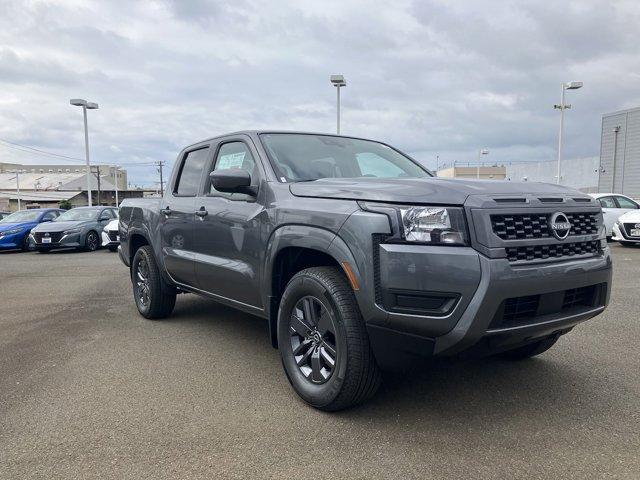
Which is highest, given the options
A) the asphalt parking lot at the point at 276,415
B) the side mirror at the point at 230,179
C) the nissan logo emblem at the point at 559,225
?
the side mirror at the point at 230,179

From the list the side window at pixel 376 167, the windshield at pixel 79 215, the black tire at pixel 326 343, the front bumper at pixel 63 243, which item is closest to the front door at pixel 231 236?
the black tire at pixel 326 343

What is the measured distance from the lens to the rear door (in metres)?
4.83

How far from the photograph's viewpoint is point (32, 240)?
1547 cm

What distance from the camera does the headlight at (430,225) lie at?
8.95ft

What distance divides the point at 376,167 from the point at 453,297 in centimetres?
202

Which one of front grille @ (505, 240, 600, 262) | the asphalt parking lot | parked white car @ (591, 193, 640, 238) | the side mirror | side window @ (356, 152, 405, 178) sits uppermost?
side window @ (356, 152, 405, 178)

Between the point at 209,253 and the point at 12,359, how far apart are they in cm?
191

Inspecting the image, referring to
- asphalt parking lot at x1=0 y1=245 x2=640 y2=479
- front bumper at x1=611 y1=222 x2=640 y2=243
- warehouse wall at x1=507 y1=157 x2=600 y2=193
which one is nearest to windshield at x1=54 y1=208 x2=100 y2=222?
asphalt parking lot at x1=0 y1=245 x2=640 y2=479

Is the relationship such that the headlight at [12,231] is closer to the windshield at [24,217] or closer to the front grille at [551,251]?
the windshield at [24,217]

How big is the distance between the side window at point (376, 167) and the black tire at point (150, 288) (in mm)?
2586

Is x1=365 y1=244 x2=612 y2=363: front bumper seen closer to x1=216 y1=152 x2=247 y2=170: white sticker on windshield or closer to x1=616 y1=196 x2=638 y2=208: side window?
x1=216 y1=152 x2=247 y2=170: white sticker on windshield

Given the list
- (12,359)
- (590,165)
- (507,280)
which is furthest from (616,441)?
(590,165)

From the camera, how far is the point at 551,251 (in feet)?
9.71

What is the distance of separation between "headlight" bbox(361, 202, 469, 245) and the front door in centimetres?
126
